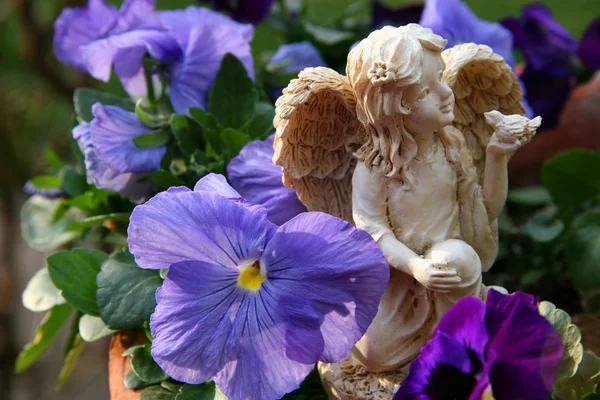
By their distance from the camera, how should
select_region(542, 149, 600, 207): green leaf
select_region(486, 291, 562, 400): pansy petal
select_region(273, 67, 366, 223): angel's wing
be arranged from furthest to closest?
select_region(542, 149, 600, 207): green leaf < select_region(273, 67, 366, 223): angel's wing < select_region(486, 291, 562, 400): pansy petal

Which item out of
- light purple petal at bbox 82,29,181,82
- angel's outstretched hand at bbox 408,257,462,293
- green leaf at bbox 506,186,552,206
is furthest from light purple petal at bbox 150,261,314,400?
green leaf at bbox 506,186,552,206

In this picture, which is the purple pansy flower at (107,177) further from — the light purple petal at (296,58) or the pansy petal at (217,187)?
the light purple petal at (296,58)

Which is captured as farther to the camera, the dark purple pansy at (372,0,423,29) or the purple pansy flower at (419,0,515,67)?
the dark purple pansy at (372,0,423,29)

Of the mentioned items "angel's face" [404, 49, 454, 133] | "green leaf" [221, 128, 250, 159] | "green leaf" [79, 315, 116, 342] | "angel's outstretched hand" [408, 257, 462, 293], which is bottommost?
"green leaf" [79, 315, 116, 342]

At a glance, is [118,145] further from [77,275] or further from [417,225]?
[417,225]

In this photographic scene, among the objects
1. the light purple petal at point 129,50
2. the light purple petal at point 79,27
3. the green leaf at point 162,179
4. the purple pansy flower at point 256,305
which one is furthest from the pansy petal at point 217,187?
the light purple petal at point 79,27

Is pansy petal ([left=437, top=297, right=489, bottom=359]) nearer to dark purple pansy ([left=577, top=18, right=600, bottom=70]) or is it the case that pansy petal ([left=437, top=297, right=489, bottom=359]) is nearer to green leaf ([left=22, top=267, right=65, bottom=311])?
green leaf ([left=22, top=267, right=65, bottom=311])

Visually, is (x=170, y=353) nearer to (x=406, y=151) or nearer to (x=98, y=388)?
(x=406, y=151)
